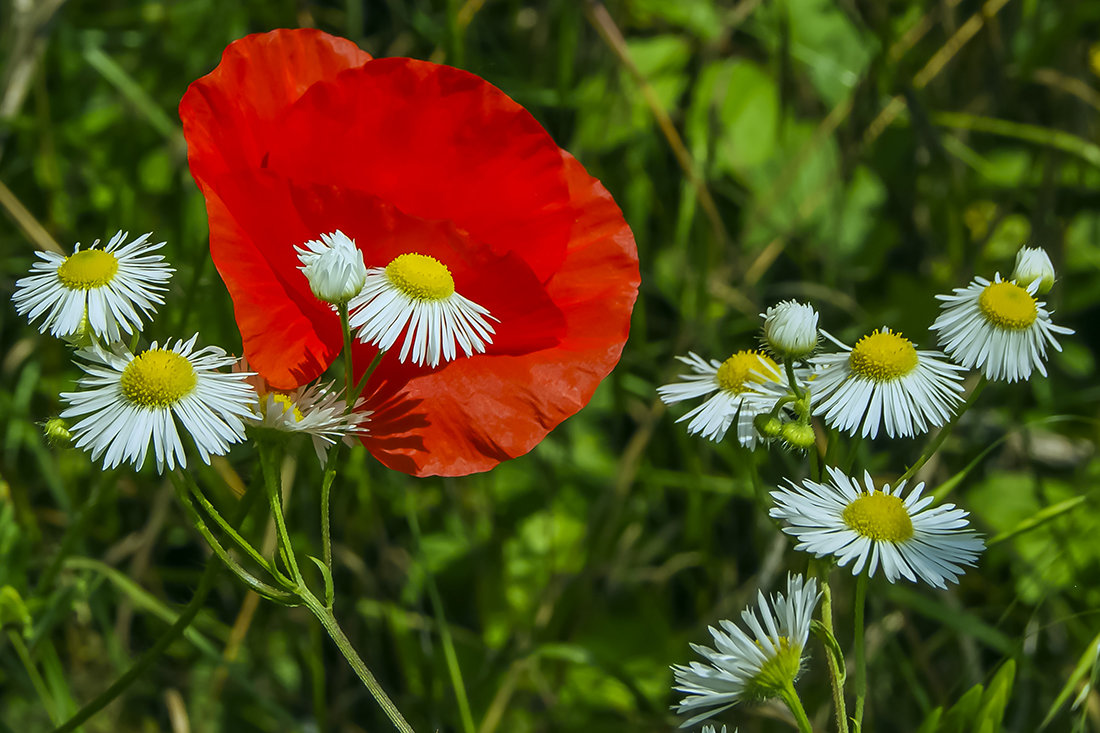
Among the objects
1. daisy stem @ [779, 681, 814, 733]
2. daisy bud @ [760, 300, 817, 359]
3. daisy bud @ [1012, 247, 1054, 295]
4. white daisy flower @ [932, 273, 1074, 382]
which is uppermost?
daisy bud @ [1012, 247, 1054, 295]

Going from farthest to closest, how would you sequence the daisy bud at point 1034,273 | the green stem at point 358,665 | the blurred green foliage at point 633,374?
the blurred green foliage at point 633,374 < the daisy bud at point 1034,273 < the green stem at point 358,665

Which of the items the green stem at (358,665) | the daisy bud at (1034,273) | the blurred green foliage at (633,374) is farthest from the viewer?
the blurred green foliage at (633,374)

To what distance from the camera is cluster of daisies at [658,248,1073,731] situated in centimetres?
50

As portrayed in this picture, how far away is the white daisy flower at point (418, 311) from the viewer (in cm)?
55

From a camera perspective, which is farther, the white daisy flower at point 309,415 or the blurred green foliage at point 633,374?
the blurred green foliage at point 633,374

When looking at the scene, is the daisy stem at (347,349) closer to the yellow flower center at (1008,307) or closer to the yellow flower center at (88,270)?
the yellow flower center at (88,270)

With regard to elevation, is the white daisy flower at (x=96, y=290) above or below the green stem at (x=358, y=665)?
above

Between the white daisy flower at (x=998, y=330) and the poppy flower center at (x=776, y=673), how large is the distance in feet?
0.62

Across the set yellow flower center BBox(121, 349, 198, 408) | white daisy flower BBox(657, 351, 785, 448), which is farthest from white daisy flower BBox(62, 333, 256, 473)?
white daisy flower BBox(657, 351, 785, 448)

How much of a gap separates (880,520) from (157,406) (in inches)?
14.0

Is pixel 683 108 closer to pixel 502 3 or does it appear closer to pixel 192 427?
pixel 502 3

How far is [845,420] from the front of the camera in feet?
1.86

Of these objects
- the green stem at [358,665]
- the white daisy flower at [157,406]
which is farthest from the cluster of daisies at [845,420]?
the white daisy flower at [157,406]

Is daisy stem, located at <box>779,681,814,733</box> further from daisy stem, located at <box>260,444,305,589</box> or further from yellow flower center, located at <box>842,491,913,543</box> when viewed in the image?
daisy stem, located at <box>260,444,305,589</box>
